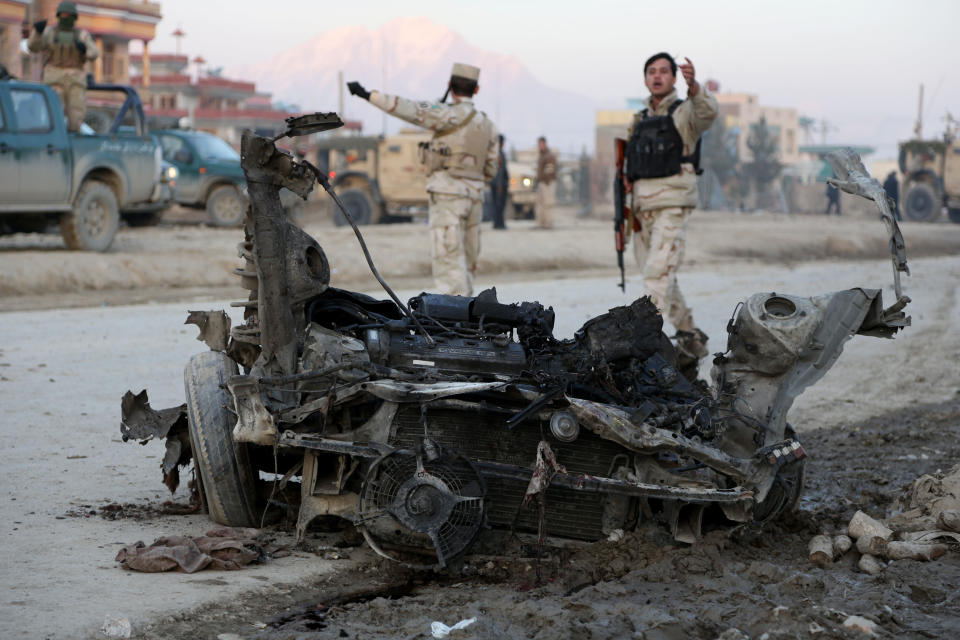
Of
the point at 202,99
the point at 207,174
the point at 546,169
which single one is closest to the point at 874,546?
the point at 207,174

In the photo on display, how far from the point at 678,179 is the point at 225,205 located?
15.4 m

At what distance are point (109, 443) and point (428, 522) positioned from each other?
9.13 feet

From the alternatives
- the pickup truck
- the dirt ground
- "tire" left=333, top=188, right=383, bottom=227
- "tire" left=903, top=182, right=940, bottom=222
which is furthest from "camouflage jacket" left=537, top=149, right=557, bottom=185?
the dirt ground

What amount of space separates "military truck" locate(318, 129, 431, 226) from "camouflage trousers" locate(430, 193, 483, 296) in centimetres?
1692

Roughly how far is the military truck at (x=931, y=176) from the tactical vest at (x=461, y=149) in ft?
102

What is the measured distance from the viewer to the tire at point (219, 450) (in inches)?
179

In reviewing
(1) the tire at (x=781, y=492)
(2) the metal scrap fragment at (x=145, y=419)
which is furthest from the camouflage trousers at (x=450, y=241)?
(1) the tire at (x=781, y=492)

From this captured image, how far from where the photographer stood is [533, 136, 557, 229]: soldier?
27797 millimetres

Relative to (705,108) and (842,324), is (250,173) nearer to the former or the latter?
(842,324)

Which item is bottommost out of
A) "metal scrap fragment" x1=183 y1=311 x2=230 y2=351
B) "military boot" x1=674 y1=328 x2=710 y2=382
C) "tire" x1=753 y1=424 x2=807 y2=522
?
"tire" x1=753 y1=424 x2=807 y2=522

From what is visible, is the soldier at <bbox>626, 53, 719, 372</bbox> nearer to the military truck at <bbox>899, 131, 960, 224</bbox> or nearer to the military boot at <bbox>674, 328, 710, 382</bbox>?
the military boot at <bbox>674, 328, 710, 382</bbox>

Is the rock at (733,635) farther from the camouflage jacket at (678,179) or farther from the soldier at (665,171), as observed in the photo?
the camouflage jacket at (678,179)

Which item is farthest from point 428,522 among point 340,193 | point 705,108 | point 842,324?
point 340,193

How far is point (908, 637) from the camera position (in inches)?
149
